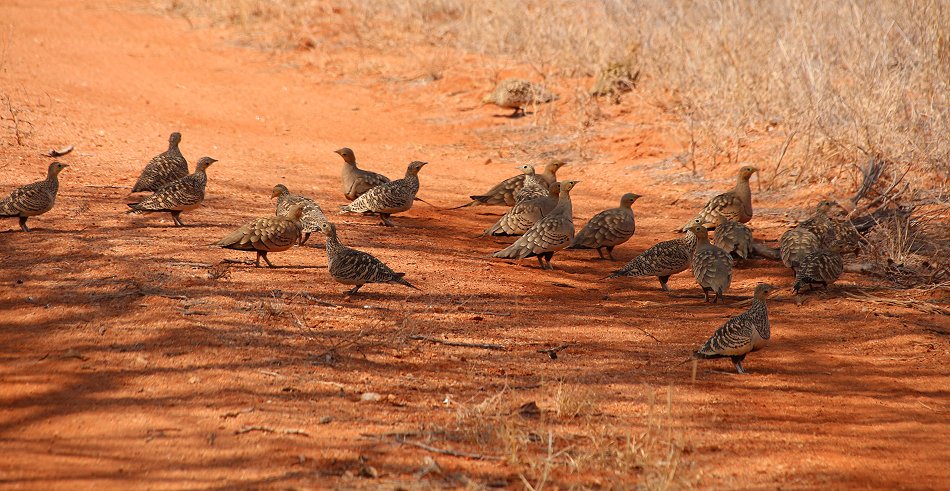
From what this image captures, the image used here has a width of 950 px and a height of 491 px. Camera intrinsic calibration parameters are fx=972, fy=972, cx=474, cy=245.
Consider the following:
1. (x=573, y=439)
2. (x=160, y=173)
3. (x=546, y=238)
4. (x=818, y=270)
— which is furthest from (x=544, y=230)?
(x=160, y=173)

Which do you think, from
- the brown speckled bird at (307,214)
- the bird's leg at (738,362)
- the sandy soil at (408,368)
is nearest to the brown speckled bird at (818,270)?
the sandy soil at (408,368)

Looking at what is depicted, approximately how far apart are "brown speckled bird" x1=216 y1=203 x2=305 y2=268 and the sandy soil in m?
0.22

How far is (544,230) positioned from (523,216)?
87 centimetres

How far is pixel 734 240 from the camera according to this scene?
382 inches

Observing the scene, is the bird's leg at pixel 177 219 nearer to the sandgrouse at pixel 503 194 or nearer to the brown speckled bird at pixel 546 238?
the brown speckled bird at pixel 546 238

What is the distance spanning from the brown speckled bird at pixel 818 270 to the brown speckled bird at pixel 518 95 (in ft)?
30.4

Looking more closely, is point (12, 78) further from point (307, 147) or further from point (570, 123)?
point (570, 123)

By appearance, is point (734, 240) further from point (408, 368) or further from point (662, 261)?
point (408, 368)

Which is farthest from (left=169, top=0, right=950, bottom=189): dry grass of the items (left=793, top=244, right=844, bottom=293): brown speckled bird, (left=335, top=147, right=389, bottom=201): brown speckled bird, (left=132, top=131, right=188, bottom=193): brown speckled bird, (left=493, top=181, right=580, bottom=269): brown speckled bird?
(left=132, top=131, right=188, bottom=193): brown speckled bird

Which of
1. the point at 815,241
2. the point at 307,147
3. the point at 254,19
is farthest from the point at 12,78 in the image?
the point at 815,241

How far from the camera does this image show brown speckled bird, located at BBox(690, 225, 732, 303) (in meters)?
8.47

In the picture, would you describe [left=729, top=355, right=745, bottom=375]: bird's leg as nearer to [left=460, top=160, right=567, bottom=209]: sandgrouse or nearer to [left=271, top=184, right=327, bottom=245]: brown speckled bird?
[left=271, top=184, right=327, bottom=245]: brown speckled bird

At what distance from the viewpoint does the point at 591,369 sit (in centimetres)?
687

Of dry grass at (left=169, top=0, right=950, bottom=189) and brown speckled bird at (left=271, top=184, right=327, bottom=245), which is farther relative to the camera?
dry grass at (left=169, top=0, right=950, bottom=189)
